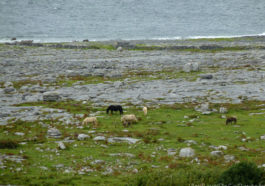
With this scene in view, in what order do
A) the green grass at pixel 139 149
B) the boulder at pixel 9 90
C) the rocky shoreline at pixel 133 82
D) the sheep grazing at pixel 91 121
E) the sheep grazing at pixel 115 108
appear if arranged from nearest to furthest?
the green grass at pixel 139 149
the sheep grazing at pixel 91 121
the sheep grazing at pixel 115 108
the rocky shoreline at pixel 133 82
the boulder at pixel 9 90

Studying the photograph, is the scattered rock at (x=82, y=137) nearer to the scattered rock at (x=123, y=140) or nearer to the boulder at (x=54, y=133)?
the scattered rock at (x=123, y=140)

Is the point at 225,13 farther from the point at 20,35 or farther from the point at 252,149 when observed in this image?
the point at 252,149

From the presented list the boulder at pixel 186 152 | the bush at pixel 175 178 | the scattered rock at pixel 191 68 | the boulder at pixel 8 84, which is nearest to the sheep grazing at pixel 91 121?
the boulder at pixel 186 152

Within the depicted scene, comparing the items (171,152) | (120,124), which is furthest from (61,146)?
(120,124)

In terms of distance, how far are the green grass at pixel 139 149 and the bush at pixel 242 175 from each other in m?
0.54

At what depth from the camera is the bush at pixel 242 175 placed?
10.6m

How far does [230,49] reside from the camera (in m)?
73.6

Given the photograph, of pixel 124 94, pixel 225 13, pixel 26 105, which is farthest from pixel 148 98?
pixel 225 13

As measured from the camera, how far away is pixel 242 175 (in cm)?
1077

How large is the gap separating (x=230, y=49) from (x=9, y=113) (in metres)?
58.0

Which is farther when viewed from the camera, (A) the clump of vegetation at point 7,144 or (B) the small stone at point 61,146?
(A) the clump of vegetation at point 7,144

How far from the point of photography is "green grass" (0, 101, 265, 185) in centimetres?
1216

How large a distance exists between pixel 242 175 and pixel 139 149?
19.9ft

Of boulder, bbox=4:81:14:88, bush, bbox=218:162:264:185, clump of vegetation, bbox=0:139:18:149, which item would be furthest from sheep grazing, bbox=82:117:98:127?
boulder, bbox=4:81:14:88
